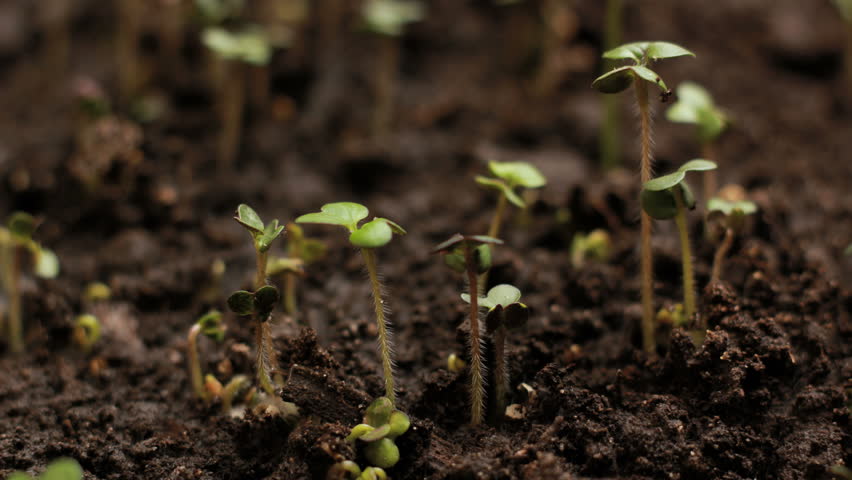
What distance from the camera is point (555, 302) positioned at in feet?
5.08

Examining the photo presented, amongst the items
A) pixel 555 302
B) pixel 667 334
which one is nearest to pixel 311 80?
pixel 555 302

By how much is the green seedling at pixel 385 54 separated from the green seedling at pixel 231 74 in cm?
31

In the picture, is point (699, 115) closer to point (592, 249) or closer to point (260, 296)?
point (592, 249)

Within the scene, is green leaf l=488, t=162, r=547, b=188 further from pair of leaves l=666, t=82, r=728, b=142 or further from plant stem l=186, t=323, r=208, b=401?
plant stem l=186, t=323, r=208, b=401

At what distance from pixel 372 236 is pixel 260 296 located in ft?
0.80

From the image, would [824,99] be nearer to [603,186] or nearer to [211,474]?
[603,186]

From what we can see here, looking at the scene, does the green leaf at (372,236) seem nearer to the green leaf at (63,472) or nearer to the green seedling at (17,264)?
the green leaf at (63,472)

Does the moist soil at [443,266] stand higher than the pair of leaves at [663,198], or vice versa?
the pair of leaves at [663,198]

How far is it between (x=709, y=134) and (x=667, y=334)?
42 centimetres

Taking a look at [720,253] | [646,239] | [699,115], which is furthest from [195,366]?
[699,115]

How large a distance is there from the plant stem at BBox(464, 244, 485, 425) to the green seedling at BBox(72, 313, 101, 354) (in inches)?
31.1

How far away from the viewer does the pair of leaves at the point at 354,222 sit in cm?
104

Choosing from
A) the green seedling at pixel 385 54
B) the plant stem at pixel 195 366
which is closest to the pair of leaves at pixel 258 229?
the plant stem at pixel 195 366

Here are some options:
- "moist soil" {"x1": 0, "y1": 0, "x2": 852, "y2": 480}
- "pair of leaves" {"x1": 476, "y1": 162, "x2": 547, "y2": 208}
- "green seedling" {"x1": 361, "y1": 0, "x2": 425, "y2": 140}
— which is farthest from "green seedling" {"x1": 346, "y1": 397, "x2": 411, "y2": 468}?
"green seedling" {"x1": 361, "y1": 0, "x2": 425, "y2": 140}
